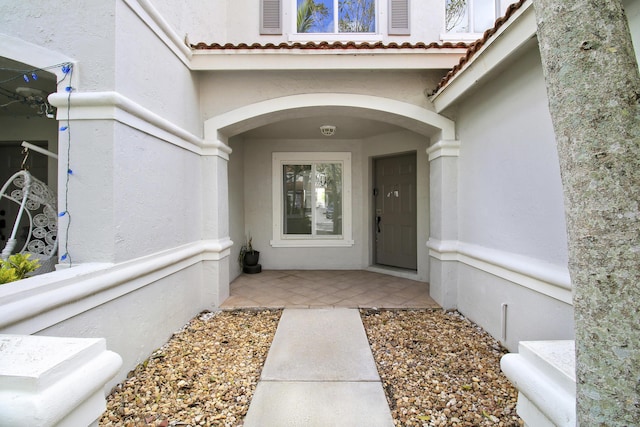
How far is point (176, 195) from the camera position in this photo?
124 inches

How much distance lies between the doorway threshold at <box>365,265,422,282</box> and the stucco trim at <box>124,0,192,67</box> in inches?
188

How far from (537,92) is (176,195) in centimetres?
365

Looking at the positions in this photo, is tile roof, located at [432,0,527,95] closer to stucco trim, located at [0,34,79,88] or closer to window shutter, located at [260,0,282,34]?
window shutter, located at [260,0,282,34]

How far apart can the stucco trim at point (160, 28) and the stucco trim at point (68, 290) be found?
7.30 feet

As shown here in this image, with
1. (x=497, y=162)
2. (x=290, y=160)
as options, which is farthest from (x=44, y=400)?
(x=290, y=160)

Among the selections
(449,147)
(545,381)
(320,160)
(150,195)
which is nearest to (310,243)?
(320,160)

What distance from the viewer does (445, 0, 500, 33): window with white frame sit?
4957 mm

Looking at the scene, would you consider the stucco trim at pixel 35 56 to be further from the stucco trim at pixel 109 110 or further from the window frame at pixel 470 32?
the window frame at pixel 470 32

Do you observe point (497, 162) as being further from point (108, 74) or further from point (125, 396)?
point (125, 396)

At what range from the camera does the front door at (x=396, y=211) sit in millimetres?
5484

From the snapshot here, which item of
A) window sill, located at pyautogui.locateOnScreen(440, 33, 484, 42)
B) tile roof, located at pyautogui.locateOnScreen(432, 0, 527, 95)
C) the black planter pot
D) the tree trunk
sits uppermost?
window sill, located at pyautogui.locateOnScreen(440, 33, 484, 42)

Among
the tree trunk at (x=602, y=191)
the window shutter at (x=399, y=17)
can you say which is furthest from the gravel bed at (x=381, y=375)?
the window shutter at (x=399, y=17)

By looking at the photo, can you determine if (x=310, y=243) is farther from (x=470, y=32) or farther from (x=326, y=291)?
(x=470, y=32)

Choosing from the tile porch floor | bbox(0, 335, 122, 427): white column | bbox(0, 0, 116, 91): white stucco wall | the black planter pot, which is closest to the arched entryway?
the black planter pot
